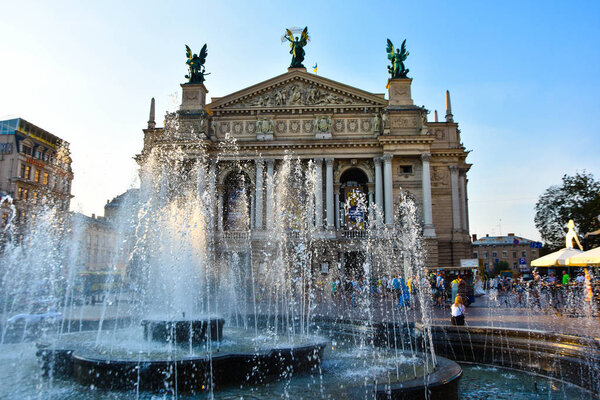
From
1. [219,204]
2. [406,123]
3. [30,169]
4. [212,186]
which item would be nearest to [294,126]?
[212,186]

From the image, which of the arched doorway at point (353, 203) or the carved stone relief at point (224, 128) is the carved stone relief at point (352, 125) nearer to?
the arched doorway at point (353, 203)

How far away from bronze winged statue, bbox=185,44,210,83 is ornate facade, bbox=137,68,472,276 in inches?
42.0

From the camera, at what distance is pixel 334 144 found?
36.1 m

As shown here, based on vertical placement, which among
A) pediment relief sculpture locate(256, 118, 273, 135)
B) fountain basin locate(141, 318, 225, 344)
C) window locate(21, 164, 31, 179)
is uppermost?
pediment relief sculpture locate(256, 118, 273, 135)

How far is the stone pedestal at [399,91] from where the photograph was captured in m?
37.1

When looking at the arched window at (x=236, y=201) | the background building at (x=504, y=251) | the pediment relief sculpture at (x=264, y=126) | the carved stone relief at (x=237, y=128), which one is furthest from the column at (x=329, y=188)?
the background building at (x=504, y=251)

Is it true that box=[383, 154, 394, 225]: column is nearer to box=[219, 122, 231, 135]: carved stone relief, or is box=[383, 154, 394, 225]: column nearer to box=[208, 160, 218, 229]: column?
box=[219, 122, 231, 135]: carved stone relief

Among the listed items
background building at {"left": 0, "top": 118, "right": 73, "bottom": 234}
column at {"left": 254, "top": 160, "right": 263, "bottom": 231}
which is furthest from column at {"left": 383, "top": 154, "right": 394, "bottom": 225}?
background building at {"left": 0, "top": 118, "right": 73, "bottom": 234}

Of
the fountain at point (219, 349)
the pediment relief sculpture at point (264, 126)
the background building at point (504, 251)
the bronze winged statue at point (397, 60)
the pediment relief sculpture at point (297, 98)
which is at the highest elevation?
the bronze winged statue at point (397, 60)

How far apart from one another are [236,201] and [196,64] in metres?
12.6

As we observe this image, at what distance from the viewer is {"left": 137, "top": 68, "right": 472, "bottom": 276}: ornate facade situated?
3562 cm

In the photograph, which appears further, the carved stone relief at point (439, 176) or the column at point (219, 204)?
the carved stone relief at point (439, 176)

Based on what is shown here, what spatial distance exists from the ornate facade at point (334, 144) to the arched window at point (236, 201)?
14.7 inches

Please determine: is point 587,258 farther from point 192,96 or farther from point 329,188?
point 192,96
